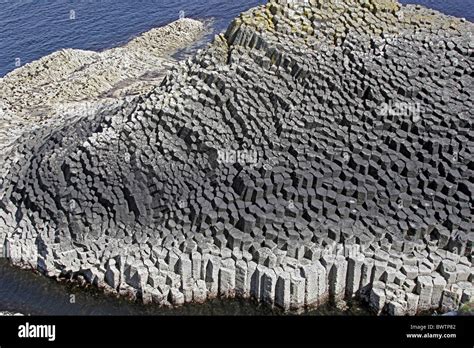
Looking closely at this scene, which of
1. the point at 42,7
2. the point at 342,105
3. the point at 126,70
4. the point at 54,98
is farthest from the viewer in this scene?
the point at 42,7

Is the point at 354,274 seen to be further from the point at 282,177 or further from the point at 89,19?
the point at 89,19

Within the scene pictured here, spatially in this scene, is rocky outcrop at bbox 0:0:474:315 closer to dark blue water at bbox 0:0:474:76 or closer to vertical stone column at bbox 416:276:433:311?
vertical stone column at bbox 416:276:433:311

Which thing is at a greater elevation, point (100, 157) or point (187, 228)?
point (100, 157)

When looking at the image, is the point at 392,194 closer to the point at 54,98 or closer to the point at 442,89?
the point at 442,89

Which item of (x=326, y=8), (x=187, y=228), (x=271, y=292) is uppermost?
(x=326, y=8)

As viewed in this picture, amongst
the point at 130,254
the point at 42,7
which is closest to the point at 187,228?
the point at 130,254

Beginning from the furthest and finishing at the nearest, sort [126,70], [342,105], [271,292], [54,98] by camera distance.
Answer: [126,70] < [54,98] < [342,105] < [271,292]

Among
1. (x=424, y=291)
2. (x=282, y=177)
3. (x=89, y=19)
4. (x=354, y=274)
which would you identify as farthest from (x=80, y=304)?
(x=89, y=19)
